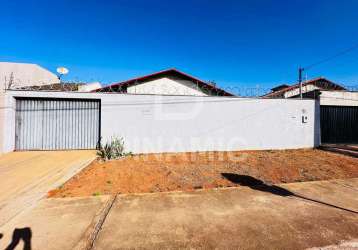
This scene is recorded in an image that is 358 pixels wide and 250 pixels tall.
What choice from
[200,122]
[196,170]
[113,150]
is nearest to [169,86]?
[200,122]

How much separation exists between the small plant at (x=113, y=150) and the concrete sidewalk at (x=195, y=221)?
11.5 feet

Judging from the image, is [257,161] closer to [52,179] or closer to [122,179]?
[122,179]

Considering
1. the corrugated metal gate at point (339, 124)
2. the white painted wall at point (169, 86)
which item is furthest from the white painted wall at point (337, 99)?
the white painted wall at point (169, 86)

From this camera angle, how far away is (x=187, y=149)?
29.1 feet

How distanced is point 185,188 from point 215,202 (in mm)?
1012

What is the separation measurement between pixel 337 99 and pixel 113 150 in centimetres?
1209

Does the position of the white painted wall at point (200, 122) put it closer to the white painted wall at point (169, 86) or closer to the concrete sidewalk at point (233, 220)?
the concrete sidewalk at point (233, 220)

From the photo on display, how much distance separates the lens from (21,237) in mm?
2648

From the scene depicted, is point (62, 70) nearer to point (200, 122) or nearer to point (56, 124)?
point (56, 124)

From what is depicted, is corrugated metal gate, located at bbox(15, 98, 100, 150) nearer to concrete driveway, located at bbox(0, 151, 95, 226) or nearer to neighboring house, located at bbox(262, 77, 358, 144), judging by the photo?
concrete driveway, located at bbox(0, 151, 95, 226)

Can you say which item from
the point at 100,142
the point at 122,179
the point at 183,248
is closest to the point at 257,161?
the point at 122,179

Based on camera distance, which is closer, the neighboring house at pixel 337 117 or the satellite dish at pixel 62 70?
the neighboring house at pixel 337 117

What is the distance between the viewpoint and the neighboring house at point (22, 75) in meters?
7.99

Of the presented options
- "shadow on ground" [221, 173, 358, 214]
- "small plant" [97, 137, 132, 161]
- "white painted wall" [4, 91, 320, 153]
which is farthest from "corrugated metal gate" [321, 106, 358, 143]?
"small plant" [97, 137, 132, 161]
